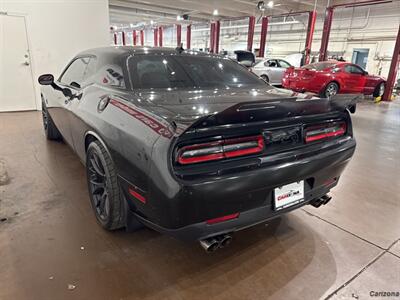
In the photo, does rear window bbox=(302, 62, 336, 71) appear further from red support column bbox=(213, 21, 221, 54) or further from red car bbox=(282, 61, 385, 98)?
red support column bbox=(213, 21, 221, 54)

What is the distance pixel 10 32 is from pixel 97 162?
5436 mm

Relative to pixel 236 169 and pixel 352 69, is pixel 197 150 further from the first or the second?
pixel 352 69

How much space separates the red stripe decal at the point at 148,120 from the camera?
124cm

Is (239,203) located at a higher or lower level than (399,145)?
higher

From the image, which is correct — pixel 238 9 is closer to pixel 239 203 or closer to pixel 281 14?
pixel 281 14

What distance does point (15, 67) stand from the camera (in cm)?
584

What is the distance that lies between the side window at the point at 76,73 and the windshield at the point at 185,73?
2.43 ft

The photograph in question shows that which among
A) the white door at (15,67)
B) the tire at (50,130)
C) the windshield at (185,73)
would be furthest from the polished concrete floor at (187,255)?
the white door at (15,67)

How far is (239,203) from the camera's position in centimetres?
133

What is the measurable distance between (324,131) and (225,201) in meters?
0.85

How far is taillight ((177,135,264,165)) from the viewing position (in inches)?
49.1

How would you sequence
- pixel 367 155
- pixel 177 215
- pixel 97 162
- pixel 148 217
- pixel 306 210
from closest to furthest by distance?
pixel 177 215, pixel 148 217, pixel 97 162, pixel 306 210, pixel 367 155

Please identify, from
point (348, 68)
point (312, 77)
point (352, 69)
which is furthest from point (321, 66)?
point (352, 69)

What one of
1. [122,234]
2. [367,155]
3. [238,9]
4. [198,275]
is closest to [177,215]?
[198,275]
